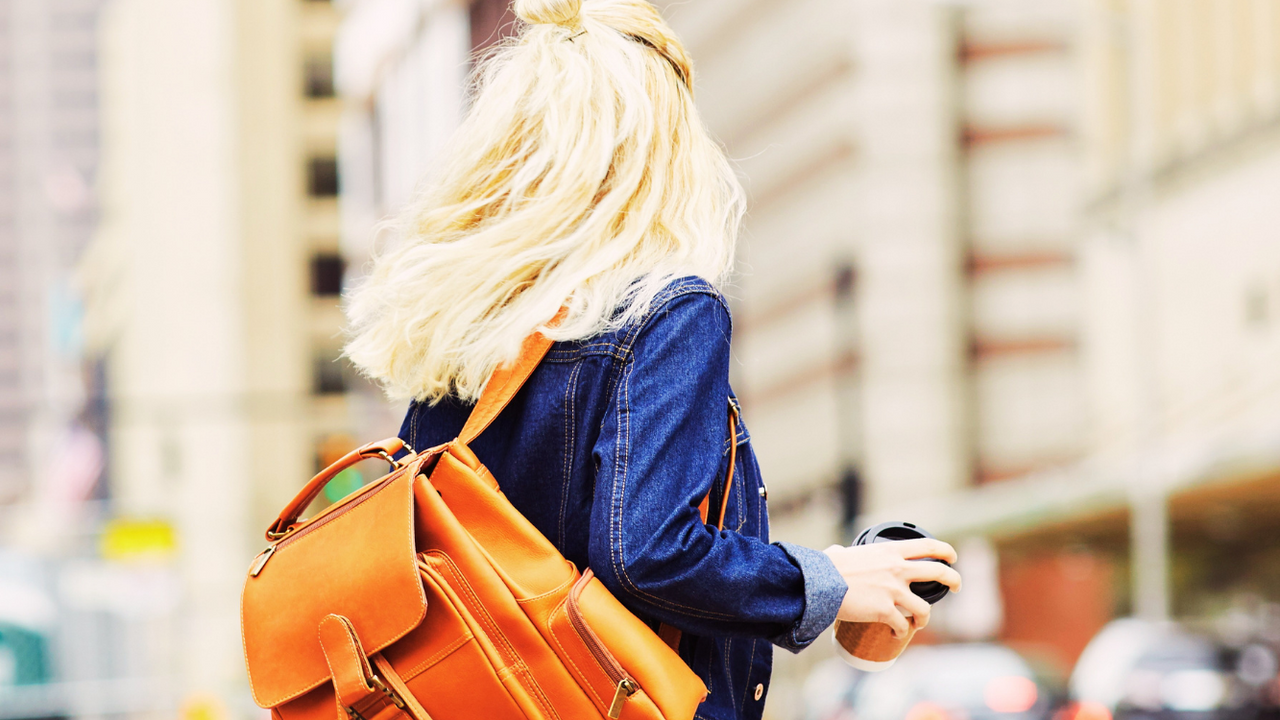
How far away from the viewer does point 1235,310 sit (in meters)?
33.8

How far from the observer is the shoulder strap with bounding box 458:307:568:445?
7.07 feet

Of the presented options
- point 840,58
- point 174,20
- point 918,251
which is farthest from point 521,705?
point 174,20

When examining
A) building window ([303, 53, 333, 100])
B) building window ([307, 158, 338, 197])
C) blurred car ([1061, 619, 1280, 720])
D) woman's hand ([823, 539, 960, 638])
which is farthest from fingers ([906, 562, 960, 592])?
building window ([303, 53, 333, 100])

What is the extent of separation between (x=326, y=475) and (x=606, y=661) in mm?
504

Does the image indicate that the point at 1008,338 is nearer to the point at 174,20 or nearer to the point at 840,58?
the point at 840,58

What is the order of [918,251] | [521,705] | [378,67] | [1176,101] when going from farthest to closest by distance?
1. [378,67]
2. [918,251]
3. [1176,101]
4. [521,705]

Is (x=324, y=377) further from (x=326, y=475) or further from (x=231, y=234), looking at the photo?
→ (x=326, y=475)

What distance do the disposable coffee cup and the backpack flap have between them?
0.61 m

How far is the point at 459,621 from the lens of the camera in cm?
206

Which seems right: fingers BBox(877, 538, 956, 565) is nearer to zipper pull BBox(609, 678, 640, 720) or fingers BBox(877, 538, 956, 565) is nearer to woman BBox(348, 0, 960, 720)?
woman BBox(348, 0, 960, 720)

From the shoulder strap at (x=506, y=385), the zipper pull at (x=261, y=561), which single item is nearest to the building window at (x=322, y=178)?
the zipper pull at (x=261, y=561)

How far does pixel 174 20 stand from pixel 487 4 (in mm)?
44730

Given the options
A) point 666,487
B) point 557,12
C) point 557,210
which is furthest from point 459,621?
point 557,12

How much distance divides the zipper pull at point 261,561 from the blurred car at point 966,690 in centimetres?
1414
